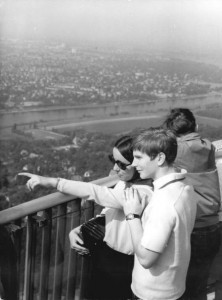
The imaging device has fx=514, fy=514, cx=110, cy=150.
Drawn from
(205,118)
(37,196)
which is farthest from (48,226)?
(205,118)

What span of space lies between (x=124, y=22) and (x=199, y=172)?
1.07 m

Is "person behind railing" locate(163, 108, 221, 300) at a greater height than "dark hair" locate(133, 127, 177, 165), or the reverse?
"dark hair" locate(133, 127, 177, 165)

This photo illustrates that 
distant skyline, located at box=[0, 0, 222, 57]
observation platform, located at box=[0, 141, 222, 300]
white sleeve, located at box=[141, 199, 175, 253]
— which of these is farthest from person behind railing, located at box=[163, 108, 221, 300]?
distant skyline, located at box=[0, 0, 222, 57]

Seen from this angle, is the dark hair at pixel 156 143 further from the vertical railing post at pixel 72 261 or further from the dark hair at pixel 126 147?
the vertical railing post at pixel 72 261

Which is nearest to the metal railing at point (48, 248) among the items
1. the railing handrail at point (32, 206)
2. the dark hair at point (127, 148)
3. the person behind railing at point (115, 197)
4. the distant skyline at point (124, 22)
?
the railing handrail at point (32, 206)

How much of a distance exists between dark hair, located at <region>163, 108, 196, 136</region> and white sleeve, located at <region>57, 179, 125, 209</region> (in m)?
0.45

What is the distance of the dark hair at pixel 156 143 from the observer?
5.71 ft

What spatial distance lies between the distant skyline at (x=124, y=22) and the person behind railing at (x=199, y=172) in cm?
72

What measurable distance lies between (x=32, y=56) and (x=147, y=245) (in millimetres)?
1208

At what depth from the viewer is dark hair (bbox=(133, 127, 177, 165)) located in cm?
174

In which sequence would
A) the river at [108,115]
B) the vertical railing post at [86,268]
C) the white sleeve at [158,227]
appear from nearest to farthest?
the white sleeve at [158,227] → the vertical railing post at [86,268] → the river at [108,115]

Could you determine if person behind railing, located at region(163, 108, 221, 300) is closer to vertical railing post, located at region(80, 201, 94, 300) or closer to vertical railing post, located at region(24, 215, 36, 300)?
vertical railing post, located at region(80, 201, 94, 300)

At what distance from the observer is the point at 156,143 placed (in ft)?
5.73

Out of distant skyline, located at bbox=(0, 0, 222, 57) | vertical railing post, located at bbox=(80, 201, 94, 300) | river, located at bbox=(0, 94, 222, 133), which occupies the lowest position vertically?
vertical railing post, located at bbox=(80, 201, 94, 300)
